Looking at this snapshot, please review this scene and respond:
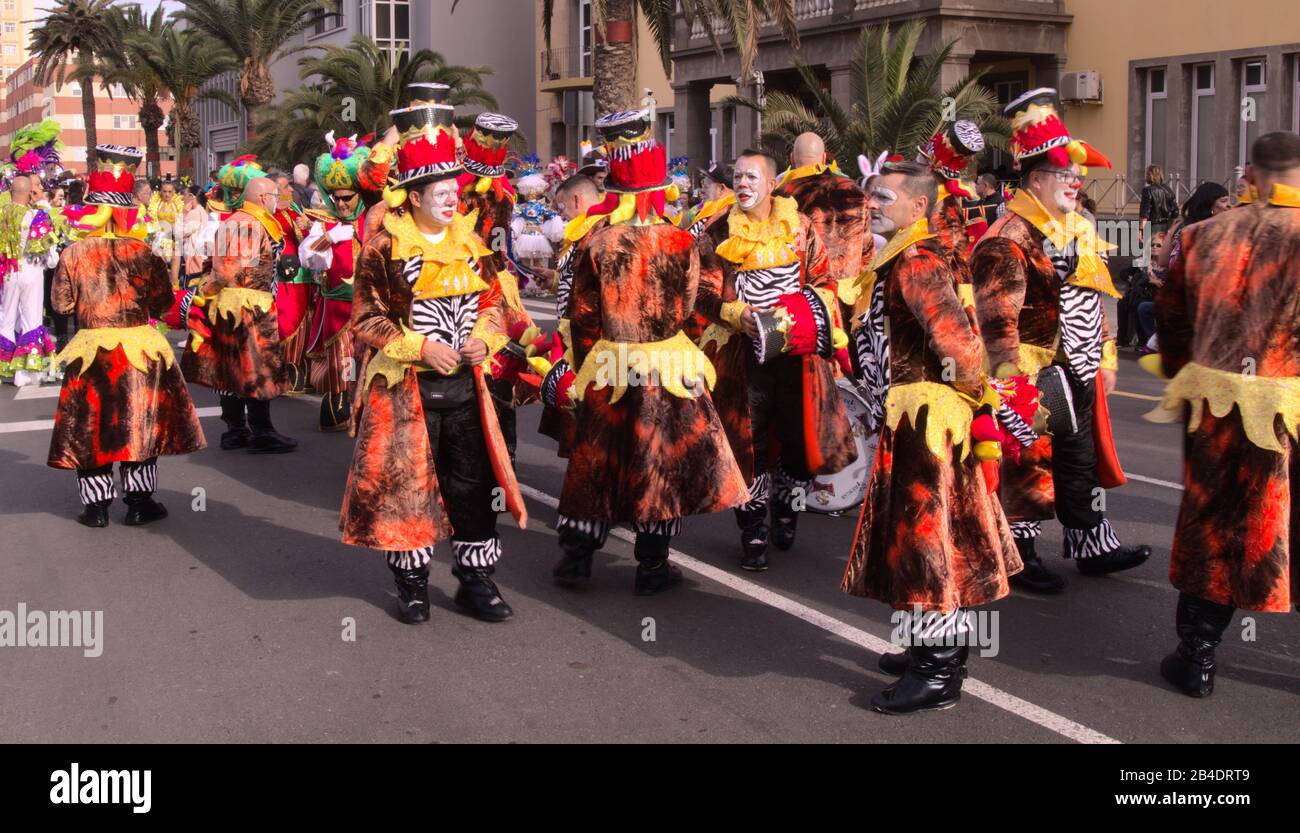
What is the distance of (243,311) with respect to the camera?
10.4 m

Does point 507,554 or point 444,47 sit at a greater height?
point 444,47

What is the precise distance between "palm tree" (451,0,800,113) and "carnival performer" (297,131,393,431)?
9094 millimetres

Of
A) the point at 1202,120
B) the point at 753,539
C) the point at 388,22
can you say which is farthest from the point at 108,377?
the point at 388,22

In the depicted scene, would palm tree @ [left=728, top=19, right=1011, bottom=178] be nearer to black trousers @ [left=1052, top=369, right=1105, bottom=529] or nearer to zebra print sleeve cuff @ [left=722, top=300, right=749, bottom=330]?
zebra print sleeve cuff @ [left=722, top=300, right=749, bottom=330]

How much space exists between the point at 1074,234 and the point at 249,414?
6.83 metres

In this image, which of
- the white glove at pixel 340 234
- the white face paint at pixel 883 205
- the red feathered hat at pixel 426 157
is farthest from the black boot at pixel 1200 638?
the white glove at pixel 340 234

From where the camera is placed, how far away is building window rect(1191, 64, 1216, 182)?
23188 mm

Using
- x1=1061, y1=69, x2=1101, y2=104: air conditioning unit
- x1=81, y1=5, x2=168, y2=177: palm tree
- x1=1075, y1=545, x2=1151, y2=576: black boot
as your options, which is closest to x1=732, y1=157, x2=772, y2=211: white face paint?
x1=1075, y1=545, x2=1151, y2=576: black boot

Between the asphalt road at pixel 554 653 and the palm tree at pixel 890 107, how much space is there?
42.8ft

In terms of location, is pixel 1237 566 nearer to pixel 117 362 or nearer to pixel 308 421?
pixel 117 362

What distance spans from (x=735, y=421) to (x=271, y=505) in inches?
129

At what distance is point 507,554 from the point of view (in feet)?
25.1
